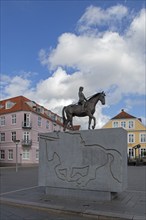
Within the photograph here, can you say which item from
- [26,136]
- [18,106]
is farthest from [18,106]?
[26,136]

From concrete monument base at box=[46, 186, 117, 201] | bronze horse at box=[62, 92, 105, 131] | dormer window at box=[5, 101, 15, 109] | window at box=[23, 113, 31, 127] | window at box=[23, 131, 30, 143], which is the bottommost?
concrete monument base at box=[46, 186, 117, 201]

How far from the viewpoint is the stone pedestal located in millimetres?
12164

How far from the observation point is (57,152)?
13602mm

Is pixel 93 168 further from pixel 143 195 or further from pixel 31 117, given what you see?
pixel 31 117

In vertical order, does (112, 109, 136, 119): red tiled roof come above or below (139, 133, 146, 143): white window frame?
above

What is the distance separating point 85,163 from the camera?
12.8 metres

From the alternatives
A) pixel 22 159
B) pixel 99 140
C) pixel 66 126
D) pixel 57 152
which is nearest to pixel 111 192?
pixel 99 140

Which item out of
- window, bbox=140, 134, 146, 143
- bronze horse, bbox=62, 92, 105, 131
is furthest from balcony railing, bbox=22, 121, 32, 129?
bronze horse, bbox=62, 92, 105, 131

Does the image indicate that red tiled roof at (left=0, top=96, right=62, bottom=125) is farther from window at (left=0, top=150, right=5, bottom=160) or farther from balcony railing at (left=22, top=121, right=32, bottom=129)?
window at (left=0, top=150, right=5, bottom=160)

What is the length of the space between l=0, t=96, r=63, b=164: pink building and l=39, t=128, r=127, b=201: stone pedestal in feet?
159

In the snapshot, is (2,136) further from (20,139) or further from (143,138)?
(143,138)

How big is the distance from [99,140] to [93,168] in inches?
44.4

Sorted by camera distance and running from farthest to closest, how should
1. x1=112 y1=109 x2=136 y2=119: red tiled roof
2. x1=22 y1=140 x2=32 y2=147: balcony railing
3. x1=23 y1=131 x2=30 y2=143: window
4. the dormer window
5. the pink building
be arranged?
x1=112 y1=109 x2=136 y2=119: red tiled roof → the dormer window → x1=23 y1=131 x2=30 y2=143: window → the pink building → x1=22 y1=140 x2=32 y2=147: balcony railing

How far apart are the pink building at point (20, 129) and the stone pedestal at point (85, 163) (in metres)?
48.5
